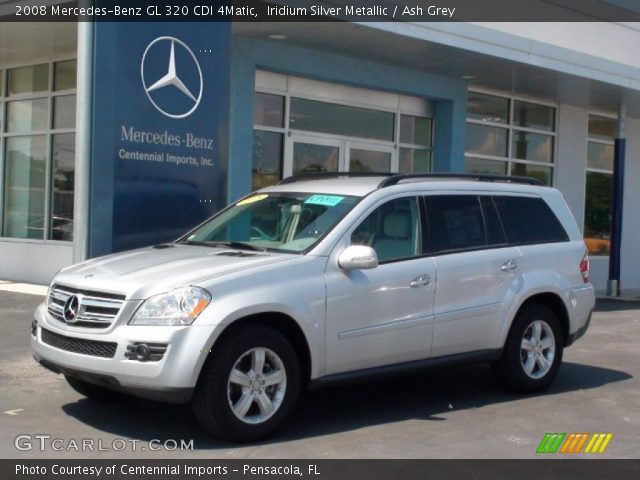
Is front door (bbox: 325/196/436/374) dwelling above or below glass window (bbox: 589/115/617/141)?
below

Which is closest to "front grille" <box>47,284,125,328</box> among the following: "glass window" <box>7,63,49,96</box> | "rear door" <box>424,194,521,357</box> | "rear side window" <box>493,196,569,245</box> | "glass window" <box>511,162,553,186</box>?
"rear door" <box>424,194,521,357</box>

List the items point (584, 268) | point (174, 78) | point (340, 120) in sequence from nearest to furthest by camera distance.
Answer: point (584, 268)
point (174, 78)
point (340, 120)

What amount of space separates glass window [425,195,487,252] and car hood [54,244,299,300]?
145 cm

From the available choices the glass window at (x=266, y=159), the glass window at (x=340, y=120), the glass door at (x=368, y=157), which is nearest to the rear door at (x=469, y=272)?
the glass window at (x=266, y=159)

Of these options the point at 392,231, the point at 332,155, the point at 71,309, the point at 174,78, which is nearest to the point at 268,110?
the point at 332,155

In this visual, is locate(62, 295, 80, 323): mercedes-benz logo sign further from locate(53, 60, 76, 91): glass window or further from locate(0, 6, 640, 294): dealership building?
locate(53, 60, 76, 91): glass window

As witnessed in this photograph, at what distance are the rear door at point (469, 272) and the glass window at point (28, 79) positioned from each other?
9731mm

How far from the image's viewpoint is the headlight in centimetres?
587

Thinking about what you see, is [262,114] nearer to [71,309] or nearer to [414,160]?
[414,160]

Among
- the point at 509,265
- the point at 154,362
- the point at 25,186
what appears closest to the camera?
the point at 154,362

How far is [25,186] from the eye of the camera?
1579cm

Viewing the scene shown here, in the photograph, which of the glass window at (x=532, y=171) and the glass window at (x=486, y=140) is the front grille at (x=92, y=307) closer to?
the glass window at (x=486, y=140)

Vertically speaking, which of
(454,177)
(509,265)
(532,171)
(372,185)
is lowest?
(509,265)

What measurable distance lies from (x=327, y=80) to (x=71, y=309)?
32.1ft
